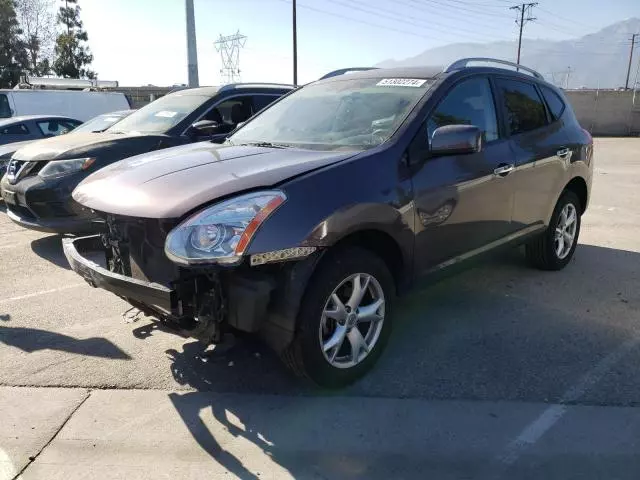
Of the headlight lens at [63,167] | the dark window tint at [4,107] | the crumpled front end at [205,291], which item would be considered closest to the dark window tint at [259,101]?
the headlight lens at [63,167]

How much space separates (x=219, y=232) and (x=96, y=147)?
12.4 feet

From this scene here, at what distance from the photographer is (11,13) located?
144 feet

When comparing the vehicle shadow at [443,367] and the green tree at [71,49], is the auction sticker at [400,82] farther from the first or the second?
the green tree at [71,49]

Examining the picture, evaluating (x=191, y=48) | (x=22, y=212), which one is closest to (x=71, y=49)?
(x=191, y=48)

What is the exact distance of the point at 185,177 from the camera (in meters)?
2.96

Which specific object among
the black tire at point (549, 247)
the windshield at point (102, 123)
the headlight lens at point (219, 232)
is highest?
the windshield at point (102, 123)

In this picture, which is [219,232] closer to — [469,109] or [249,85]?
[469,109]

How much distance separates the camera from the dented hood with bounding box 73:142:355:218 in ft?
8.89

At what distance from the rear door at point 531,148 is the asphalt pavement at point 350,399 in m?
0.79

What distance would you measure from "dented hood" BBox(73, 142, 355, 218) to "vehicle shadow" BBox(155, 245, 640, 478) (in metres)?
0.93

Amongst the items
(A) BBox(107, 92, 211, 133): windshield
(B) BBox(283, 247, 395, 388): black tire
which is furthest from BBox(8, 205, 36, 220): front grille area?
(B) BBox(283, 247, 395, 388): black tire

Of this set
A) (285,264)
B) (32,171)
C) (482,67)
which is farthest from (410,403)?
(32,171)

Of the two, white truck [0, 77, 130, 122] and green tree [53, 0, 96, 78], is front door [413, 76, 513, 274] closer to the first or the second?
white truck [0, 77, 130, 122]

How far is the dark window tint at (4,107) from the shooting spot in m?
14.1
